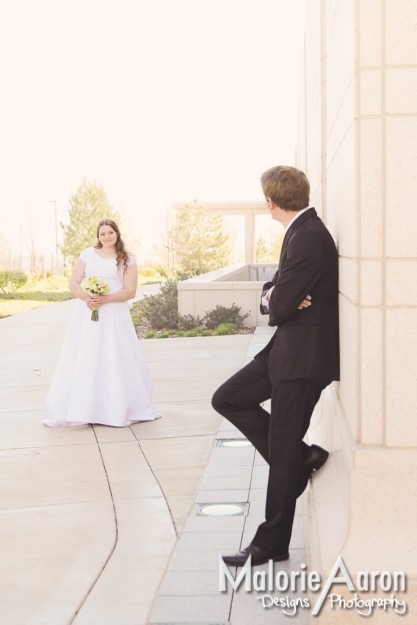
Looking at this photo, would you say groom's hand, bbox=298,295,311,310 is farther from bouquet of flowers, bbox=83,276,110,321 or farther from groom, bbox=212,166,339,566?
bouquet of flowers, bbox=83,276,110,321

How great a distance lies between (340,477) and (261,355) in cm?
104

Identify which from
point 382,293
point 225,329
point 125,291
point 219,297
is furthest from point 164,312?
point 382,293

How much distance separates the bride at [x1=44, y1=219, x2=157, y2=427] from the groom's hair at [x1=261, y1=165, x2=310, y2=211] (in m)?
4.19

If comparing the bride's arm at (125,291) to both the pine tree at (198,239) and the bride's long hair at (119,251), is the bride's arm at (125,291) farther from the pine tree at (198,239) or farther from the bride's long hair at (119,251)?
the pine tree at (198,239)

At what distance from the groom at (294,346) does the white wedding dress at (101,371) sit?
3.98 meters

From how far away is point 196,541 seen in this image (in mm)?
4965

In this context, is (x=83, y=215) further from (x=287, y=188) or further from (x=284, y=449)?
(x=284, y=449)

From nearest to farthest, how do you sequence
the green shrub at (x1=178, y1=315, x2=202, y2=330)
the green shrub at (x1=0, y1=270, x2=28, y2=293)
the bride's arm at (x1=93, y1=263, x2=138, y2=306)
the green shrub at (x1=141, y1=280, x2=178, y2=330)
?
1. the bride's arm at (x1=93, y1=263, x2=138, y2=306)
2. the green shrub at (x1=178, y1=315, x2=202, y2=330)
3. the green shrub at (x1=141, y1=280, x2=178, y2=330)
4. the green shrub at (x1=0, y1=270, x2=28, y2=293)

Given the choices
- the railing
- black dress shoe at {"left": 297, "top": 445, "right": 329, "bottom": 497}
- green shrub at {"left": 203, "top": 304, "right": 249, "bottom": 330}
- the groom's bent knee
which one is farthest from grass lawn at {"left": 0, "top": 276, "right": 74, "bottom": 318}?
black dress shoe at {"left": 297, "top": 445, "right": 329, "bottom": 497}

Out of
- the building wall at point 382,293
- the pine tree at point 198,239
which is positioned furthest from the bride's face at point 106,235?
the pine tree at point 198,239

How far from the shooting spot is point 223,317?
17266 millimetres

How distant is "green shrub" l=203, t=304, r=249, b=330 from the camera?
17.3 m

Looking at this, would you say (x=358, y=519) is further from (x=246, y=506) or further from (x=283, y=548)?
(x=246, y=506)

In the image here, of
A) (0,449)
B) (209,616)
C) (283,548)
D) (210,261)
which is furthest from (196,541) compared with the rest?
(210,261)
